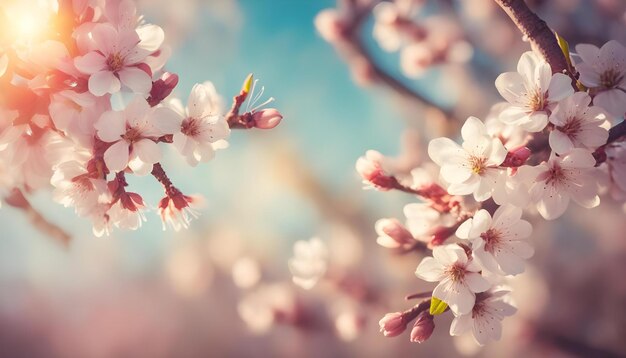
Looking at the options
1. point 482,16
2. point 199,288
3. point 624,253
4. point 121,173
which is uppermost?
point 121,173

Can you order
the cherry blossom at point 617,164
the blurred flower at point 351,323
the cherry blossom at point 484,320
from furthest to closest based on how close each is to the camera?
the blurred flower at point 351,323 < the cherry blossom at point 617,164 < the cherry blossom at point 484,320

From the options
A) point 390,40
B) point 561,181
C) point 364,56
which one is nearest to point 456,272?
point 561,181

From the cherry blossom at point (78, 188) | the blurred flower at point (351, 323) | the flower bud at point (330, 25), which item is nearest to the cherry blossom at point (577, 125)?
the cherry blossom at point (78, 188)

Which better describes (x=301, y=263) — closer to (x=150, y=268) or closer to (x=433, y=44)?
(x=433, y=44)

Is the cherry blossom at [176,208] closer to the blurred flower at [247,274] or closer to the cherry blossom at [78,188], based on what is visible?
the cherry blossom at [78,188]

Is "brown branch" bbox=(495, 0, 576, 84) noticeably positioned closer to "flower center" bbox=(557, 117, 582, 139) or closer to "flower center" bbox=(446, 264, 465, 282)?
"flower center" bbox=(557, 117, 582, 139)

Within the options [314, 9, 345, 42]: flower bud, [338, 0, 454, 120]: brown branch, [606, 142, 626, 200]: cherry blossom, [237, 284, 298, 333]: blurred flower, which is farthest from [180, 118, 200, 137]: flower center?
[237, 284, 298, 333]: blurred flower

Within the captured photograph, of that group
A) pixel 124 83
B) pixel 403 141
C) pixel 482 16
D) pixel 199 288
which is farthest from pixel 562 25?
pixel 199 288

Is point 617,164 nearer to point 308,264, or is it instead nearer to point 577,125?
point 577,125
